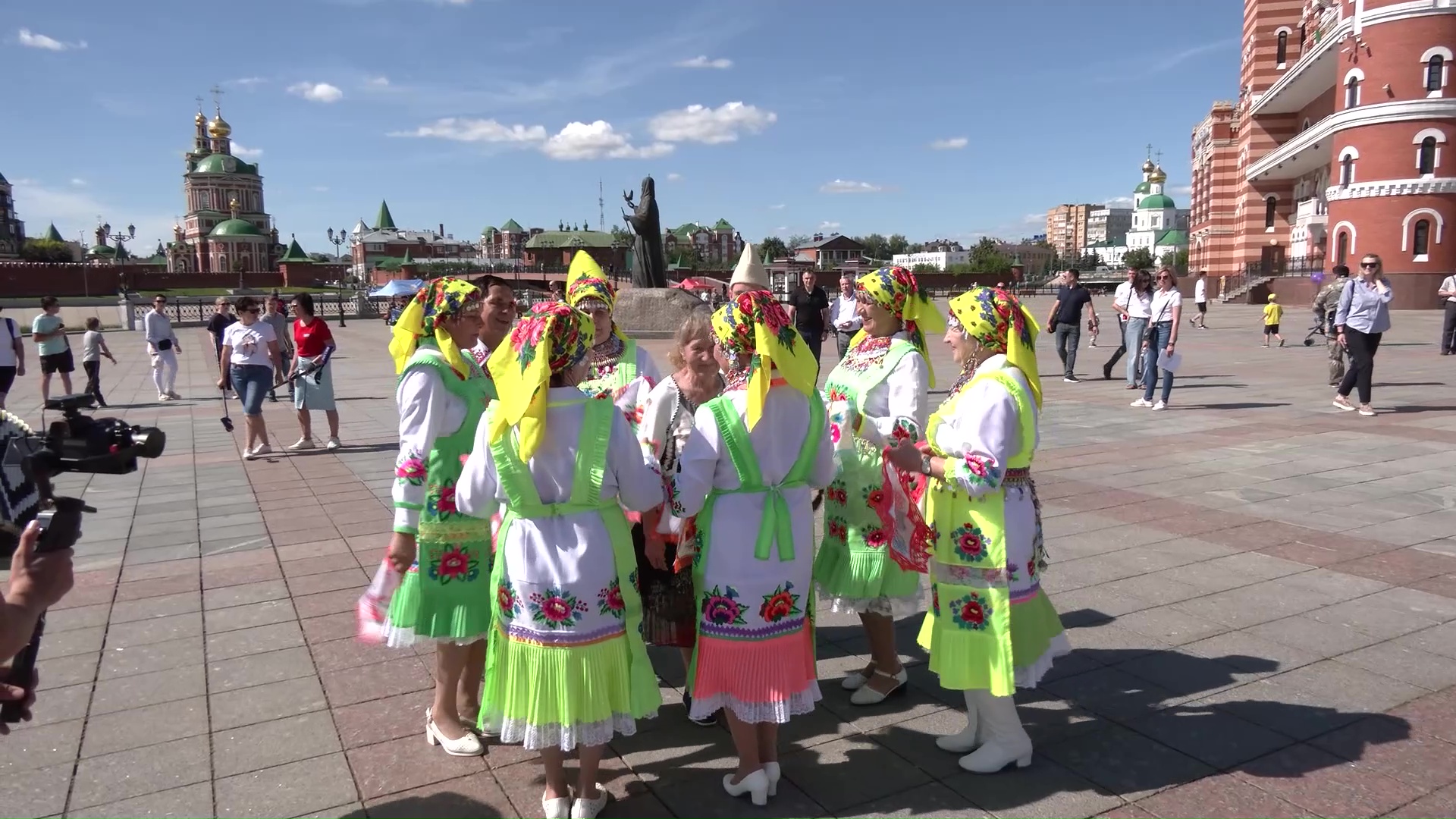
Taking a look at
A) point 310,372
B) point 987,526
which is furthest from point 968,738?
point 310,372

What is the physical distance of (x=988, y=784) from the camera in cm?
323

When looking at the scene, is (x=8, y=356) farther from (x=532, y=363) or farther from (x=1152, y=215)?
(x=1152, y=215)

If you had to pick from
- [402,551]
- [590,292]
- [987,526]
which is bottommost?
[402,551]

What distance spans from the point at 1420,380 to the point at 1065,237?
20093 cm

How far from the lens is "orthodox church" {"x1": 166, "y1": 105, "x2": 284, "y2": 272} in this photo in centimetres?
8925

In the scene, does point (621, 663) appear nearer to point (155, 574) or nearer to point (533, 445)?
point (533, 445)

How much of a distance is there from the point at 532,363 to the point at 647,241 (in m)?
22.4

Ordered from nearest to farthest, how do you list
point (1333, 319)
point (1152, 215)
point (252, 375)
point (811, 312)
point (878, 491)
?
point (878, 491) → point (252, 375) → point (1333, 319) → point (811, 312) → point (1152, 215)

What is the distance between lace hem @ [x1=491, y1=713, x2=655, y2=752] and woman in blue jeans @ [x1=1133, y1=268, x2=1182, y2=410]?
408 inches

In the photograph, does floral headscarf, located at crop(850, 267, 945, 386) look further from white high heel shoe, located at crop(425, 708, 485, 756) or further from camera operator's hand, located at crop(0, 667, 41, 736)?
camera operator's hand, located at crop(0, 667, 41, 736)

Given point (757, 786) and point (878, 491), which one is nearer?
point (757, 786)

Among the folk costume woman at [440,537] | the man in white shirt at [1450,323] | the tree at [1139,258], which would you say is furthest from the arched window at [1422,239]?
the tree at [1139,258]

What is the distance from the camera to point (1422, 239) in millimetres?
33906

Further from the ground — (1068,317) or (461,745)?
(1068,317)
